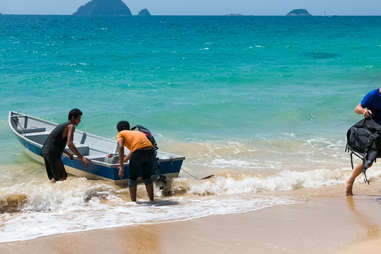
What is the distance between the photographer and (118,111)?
18.0 meters

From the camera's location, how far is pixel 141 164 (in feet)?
24.7

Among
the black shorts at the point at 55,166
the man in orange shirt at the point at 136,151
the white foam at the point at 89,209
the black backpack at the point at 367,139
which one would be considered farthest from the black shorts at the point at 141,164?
the black backpack at the point at 367,139

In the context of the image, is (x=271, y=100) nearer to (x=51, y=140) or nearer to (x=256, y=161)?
(x=256, y=161)

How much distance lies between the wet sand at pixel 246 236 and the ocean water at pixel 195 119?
41 cm

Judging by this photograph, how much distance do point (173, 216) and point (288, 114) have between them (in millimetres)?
11435

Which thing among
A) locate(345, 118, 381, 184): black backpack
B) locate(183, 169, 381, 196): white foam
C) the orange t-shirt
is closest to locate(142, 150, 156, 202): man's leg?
the orange t-shirt

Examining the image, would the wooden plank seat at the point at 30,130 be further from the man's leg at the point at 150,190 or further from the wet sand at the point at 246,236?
the wet sand at the point at 246,236

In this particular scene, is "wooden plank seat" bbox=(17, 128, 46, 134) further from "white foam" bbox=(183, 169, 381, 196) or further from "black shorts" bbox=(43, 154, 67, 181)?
"white foam" bbox=(183, 169, 381, 196)

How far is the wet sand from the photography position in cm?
541

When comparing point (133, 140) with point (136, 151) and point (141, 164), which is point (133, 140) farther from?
point (141, 164)

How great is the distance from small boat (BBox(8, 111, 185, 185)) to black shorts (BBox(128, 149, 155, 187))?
969 mm

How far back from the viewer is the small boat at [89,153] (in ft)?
28.8

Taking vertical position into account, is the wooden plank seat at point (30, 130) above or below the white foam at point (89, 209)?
above

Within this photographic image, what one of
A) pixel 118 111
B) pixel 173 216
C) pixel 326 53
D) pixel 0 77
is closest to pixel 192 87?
pixel 118 111
